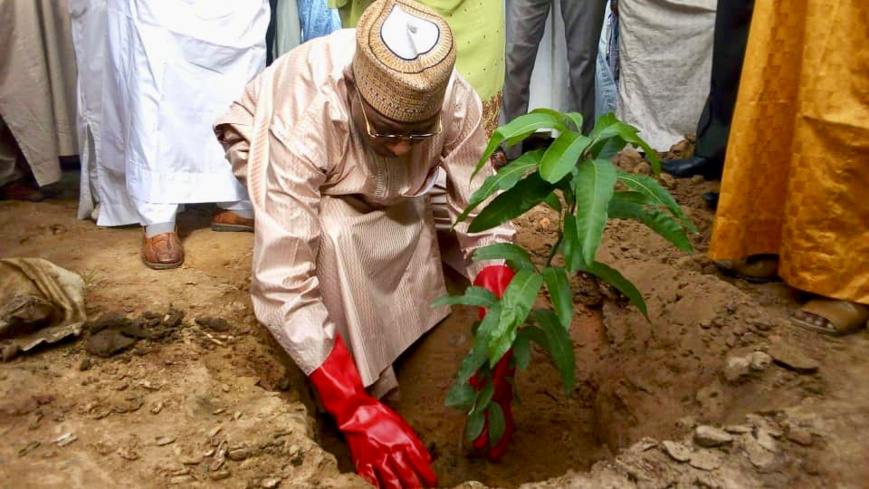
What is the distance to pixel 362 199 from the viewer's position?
6.64ft

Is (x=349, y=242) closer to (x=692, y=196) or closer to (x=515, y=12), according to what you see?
(x=692, y=196)

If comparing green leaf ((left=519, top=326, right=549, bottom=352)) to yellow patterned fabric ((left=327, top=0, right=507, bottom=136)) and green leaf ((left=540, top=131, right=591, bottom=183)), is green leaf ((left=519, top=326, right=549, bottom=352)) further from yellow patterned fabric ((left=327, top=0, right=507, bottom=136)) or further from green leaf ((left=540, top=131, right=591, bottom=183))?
yellow patterned fabric ((left=327, top=0, right=507, bottom=136))

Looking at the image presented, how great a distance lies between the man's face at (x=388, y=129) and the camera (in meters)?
1.68

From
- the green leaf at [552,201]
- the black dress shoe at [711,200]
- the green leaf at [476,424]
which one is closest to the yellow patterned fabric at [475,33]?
the black dress shoe at [711,200]

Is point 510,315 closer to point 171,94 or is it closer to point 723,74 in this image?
point 171,94

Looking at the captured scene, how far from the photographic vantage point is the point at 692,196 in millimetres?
2850

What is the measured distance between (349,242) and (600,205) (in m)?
0.83

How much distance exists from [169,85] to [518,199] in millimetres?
1544

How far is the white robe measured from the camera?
242 centimetres

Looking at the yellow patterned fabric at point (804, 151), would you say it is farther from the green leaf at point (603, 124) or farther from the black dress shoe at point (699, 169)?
the black dress shoe at point (699, 169)

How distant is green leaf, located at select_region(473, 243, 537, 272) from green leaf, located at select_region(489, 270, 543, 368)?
120 millimetres

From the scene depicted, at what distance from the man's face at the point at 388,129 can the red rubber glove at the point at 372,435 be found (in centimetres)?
56

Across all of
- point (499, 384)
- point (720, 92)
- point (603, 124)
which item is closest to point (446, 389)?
point (499, 384)

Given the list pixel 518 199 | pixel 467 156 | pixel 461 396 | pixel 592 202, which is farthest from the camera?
pixel 467 156
